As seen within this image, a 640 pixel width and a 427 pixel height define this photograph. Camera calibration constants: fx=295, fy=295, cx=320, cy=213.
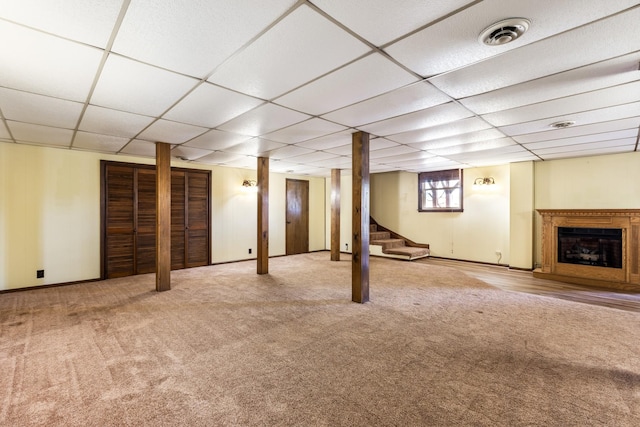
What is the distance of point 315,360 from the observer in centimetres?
262

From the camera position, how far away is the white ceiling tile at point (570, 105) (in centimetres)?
279

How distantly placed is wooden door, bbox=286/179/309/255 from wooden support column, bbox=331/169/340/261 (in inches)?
56.4

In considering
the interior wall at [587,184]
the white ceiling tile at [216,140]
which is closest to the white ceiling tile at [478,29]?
the white ceiling tile at [216,140]

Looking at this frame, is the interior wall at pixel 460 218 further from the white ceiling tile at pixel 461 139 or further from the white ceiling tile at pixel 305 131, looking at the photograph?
the white ceiling tile at pixel 305 131

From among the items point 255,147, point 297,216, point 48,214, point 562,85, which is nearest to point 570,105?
point 562,85

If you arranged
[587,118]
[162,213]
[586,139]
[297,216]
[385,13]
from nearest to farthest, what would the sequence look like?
1. [385,13]
2. [587,118]
3. [586,139]
4. [162,213]
5. [297,216]

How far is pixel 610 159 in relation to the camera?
5797mm

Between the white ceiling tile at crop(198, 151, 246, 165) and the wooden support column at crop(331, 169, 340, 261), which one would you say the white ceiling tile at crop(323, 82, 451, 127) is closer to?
the white ceiling tile at crop(198, 151, 246, 165)

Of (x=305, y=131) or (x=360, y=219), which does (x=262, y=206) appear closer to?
(x=305, y=131)

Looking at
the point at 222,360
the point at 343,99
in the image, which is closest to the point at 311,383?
the point at 222,360

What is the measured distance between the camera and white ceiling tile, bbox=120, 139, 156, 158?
4.93 meters

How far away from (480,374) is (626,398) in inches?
36.9

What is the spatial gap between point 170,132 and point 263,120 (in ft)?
5.11

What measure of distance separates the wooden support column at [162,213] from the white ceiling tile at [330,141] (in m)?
2.27
